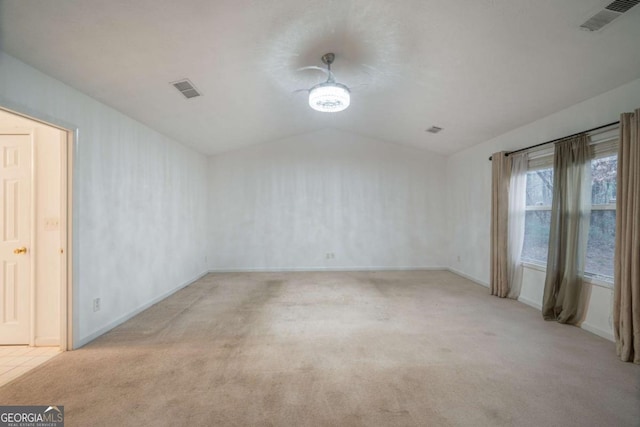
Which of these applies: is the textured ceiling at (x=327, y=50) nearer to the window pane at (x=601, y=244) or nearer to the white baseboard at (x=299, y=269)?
the window pane at (x=601, y=244)

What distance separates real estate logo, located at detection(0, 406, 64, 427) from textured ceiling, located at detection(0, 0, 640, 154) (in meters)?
2.55

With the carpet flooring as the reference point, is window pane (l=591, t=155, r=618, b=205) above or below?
above

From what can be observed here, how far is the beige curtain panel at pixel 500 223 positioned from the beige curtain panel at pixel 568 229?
0.80 m

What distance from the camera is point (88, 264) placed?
2.84 metres

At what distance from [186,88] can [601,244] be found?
16.2ft

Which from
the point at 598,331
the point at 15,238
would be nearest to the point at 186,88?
the point at 15,238

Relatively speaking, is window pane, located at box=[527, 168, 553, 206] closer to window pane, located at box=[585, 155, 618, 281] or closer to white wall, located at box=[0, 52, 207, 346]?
window pane, located at box=[585, 155, 618, 281]

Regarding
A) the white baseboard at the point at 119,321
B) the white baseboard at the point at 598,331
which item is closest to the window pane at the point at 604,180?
the white baseboard at the point at 598,331

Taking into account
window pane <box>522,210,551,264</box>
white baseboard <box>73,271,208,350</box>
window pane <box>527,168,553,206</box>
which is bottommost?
white baseboard <box>73,271,208,350</box>

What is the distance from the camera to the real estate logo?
1.78 m

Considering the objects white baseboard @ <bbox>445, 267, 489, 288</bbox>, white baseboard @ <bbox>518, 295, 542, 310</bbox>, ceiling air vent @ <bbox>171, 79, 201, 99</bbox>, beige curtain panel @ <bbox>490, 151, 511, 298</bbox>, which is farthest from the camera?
white baseboard @ <bbox>445, 267, 489, 288</bbox>

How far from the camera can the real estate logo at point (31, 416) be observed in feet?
5.84

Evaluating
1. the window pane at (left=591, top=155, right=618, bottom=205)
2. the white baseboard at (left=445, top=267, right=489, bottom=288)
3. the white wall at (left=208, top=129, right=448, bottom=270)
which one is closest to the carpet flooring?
the white baseboard at (left=445, top=267, right=489, bottom=288)

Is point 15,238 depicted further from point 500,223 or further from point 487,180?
point 487,180
